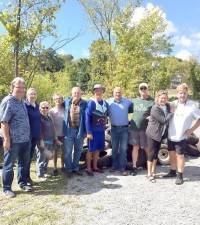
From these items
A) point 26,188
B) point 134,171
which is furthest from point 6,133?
point 134,171

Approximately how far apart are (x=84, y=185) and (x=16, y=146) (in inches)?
60.9

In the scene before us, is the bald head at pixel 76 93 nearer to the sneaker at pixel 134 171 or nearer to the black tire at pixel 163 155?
the sneaker at pixel 134 171

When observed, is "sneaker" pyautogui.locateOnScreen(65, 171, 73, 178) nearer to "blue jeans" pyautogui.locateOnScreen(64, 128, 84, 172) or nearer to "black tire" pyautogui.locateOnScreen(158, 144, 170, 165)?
"blue jeans" pyautogui.locateOnScreen(64, 128, 84, 172)

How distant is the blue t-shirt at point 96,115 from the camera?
7.88 meters

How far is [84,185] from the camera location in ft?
24.0

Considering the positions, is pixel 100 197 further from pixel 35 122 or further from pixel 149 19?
pixel 149 19

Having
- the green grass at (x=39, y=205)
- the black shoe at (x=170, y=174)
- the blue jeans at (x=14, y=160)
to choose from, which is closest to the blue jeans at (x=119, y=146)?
the black shoe at (x=170, y=174)

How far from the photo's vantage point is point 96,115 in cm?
796

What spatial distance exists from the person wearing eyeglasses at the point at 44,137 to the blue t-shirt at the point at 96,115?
2.40 ft

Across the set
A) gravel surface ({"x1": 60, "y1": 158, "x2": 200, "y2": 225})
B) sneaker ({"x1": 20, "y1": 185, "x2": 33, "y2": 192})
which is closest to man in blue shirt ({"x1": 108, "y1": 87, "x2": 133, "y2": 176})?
gravel surface ({"x1": 60, "y1": 158, "x2": 200, "y2": 225})

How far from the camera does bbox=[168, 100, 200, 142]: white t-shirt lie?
7.31m

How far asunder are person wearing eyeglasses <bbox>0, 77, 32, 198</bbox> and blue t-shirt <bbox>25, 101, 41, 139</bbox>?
34 cm

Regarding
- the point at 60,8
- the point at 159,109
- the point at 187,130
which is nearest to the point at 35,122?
the point at 159,109

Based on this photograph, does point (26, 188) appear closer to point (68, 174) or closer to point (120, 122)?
point (68, 174)
